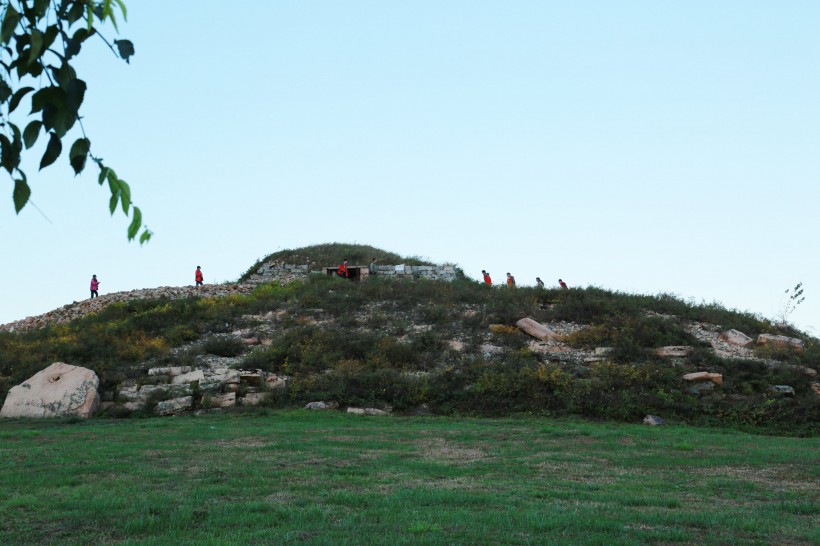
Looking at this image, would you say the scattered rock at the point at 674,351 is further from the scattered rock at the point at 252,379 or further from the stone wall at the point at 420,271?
the stone wall at the point at 420,271

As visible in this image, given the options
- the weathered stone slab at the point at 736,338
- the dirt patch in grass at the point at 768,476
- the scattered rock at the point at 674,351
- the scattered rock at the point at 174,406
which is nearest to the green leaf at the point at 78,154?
the dirt patch in grass at the point at 768,476

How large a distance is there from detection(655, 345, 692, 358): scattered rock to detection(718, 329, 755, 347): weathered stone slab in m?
3.10

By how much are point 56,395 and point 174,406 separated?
3605 mm

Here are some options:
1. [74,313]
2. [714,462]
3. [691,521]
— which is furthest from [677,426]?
[74,313]

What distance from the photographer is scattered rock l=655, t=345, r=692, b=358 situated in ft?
90.2

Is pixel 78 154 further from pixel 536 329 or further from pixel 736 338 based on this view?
pixel 736 338

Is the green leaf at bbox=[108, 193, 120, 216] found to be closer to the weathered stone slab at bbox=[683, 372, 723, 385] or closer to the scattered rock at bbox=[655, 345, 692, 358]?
the weathered stone slab at bbox=[683, 372, 723, 385]

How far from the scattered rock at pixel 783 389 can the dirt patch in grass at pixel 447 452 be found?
12.2m

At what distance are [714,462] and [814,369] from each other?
46.6ft

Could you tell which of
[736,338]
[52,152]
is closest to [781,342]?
[736,338]

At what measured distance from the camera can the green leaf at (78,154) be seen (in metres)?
3.43

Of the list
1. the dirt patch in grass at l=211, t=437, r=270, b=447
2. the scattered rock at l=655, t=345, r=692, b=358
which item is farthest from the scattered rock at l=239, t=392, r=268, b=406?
the scattered rock at l=655, t=345, r=692, b=358

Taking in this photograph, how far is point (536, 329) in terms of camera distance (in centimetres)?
3006

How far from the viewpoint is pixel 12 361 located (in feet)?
92.9
